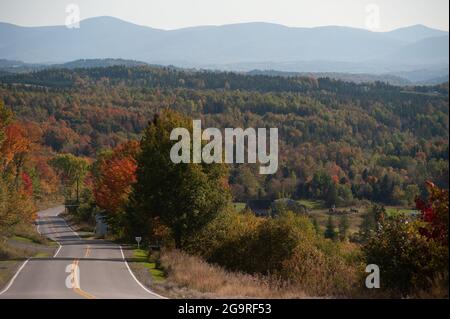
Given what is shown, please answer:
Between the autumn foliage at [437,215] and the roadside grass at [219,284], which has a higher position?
the autumn foliage at [437,215]

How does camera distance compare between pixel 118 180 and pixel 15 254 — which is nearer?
pixel 15 254

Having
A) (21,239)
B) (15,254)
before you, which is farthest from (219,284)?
(21,239)

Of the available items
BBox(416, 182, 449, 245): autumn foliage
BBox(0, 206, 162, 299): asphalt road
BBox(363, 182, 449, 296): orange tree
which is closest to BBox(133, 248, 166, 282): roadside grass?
BBox(0, 206, 162, 299): asphalt road

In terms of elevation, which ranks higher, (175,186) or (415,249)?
(415,249)

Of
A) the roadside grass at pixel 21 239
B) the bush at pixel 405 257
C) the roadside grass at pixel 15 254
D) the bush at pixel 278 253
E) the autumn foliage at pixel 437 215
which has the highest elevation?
the autumn foliage at pixel 437 215

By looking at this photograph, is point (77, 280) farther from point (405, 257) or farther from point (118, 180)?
point (118, 180)

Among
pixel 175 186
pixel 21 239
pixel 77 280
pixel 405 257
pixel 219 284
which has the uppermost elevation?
pixel 405 257

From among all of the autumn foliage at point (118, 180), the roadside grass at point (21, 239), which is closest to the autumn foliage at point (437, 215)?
the autumn foliage at point (118, 180)

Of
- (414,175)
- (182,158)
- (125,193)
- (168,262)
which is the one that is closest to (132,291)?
(168,262)

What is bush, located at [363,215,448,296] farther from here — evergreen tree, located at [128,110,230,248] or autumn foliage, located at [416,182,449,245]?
evergreen tree, located at [128,110,230,248]

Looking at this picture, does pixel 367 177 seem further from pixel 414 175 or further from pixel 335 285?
pixel 335 285

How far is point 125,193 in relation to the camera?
6138cm

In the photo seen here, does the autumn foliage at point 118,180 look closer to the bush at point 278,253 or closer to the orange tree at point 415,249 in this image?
the bush at point 278,253
